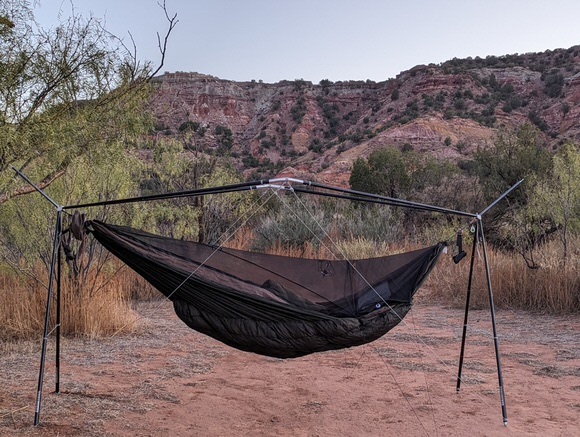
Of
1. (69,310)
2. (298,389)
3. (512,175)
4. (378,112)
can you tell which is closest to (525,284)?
(298,389)

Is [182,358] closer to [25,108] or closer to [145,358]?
[145,358]

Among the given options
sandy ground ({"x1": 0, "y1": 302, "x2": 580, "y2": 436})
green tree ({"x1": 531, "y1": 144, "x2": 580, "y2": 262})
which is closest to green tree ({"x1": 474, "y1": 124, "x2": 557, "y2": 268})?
green tree ({"x1": 531, "y1": 144, "x2": 580, "y2": 262})

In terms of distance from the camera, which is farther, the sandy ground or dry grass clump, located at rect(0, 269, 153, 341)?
dry grass clump, located at rect(0, 269, 153, 341)

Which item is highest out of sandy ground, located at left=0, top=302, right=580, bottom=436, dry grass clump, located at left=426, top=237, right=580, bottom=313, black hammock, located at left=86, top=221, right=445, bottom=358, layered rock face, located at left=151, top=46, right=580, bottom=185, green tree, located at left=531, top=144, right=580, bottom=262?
layered rock face, located at left=151, top=46, right=580, bottom=185

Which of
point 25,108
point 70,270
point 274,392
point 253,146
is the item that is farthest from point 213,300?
point 253,146

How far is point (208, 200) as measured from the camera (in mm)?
9609

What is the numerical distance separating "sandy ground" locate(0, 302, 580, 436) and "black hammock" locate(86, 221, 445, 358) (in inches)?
19.5

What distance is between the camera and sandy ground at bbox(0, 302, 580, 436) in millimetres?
3314

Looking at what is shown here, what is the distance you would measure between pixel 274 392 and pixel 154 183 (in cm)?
607

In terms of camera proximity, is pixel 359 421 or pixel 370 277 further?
pixel 370 277

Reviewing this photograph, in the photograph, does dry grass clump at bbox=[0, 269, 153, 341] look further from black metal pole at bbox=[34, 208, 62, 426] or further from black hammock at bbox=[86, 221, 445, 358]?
black hammock at bbox=[86, 221, 445, 358]

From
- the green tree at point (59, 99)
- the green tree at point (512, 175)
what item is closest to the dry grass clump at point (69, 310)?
the green tree at point (59, 99)

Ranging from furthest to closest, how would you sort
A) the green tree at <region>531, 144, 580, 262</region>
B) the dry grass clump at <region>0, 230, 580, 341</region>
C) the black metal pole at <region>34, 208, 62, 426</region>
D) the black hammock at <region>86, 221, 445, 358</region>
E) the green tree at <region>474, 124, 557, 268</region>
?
the green tree at <region>474, 124, 557, 268</region>
the green tree at <region>531, 144, 580, 262</region>
the dry grass clump at <region>0, 230, 580, 341</region>
the black hammock at <region>86, 221, 445, 358</region>
the black metal pole at <region>34, 208, 62, 426</region>

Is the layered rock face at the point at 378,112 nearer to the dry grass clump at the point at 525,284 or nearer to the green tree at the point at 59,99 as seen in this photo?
the dry grass clump at the point at 525,284
